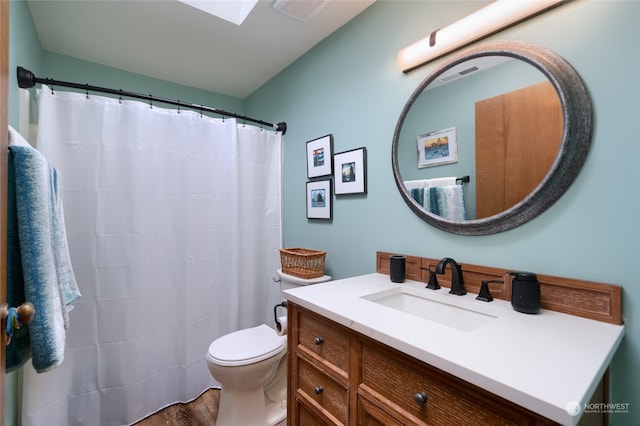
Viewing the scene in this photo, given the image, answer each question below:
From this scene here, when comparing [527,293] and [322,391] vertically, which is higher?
[527,293]

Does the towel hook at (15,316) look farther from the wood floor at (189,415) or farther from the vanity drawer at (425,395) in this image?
the wood floor at (189,415)

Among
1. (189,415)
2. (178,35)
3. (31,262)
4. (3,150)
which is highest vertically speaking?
(178,35)

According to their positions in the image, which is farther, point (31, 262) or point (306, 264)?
point (306, 264)

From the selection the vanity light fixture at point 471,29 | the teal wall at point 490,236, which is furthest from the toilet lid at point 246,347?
the vanity light fixture at point 471,29

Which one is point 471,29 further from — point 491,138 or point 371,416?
point 371,416

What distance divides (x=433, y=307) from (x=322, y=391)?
0.55 metres

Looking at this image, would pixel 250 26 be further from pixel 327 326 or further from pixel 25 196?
pixel 327 326

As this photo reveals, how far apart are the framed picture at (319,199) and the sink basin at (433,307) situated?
2.53 ft

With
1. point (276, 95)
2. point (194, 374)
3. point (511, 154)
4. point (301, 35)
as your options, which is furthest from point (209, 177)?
point (511, 154)

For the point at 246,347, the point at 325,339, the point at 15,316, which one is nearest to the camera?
the point at 15,316

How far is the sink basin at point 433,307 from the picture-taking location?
40.5 inches

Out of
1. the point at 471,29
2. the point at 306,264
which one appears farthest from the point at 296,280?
the point at 471,29

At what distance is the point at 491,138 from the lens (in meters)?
1.12

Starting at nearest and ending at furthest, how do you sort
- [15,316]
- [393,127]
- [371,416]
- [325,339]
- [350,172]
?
[15,316] < [371,416] < [325,339] < [393,127] < [350,172]
